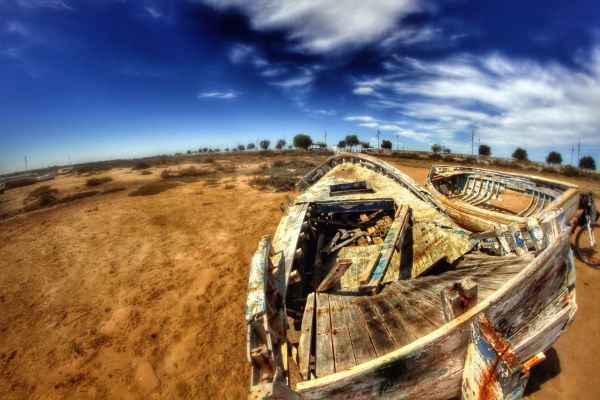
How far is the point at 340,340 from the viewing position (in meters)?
2.71

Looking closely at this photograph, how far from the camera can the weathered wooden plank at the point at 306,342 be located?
258cm

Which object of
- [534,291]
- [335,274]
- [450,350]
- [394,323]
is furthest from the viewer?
[335,274]

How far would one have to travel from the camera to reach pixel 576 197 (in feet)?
17.8

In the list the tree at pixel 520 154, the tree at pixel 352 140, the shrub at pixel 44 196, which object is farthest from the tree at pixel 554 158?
the shrub at pixel 44 196

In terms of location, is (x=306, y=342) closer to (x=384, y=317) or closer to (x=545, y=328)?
(x=384, y=317)

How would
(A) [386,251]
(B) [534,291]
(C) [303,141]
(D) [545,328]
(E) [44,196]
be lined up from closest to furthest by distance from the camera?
1. (B) [534,291]
2. (D) [545,328]
3. (A) [386,251]
4. (E) [44,196]
5. (C) [303,141]

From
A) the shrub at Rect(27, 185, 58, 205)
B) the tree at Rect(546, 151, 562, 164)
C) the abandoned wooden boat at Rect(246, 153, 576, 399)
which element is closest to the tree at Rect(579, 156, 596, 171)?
the tree at Rect(546, 151, 562, 164)

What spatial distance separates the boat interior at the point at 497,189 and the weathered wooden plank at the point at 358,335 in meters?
5.76

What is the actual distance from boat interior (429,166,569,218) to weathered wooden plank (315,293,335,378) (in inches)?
236

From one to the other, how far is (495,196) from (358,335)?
9000 millimetres

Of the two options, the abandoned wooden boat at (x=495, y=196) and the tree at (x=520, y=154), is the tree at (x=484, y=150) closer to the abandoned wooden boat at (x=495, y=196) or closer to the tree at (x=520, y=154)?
the tree at (x=520, y=154)

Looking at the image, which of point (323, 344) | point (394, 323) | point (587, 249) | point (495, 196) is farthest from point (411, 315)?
point (587, 249)

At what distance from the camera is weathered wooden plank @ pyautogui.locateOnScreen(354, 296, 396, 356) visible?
93.2 inches

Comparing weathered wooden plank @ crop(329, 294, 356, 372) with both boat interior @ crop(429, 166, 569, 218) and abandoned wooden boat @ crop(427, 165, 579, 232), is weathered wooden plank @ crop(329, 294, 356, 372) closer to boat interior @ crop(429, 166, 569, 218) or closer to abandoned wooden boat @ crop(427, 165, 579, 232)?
abandoned wooden boat @ crop(427, 165, 579, 232)
